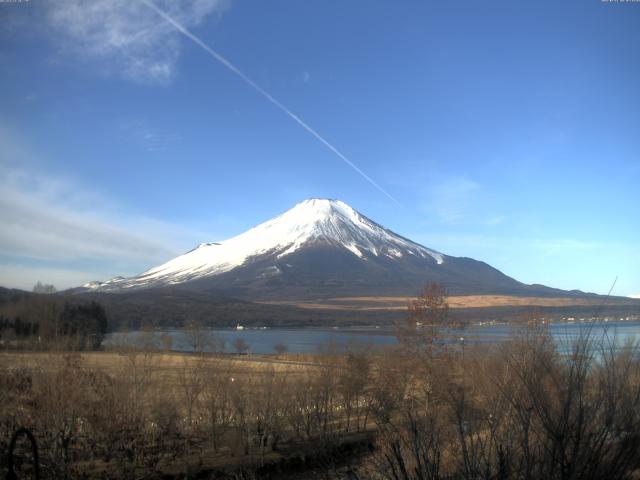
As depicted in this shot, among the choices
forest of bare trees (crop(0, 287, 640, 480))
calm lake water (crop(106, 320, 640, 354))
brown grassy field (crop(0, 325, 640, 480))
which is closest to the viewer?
calm lake water (crop(106, 320, 640, 354))

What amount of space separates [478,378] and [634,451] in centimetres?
1071

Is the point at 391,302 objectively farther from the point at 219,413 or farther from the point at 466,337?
the point at 219,413

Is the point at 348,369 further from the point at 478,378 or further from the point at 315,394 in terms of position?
the point at 478,378

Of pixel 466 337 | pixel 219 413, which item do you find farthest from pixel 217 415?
pixel 466 337

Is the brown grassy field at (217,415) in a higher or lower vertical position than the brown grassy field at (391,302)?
lower

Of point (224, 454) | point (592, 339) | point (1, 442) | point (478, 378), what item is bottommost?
point (224, 454)

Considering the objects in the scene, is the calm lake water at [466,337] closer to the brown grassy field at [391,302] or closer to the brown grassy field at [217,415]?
the brown grassy field at [217,415]

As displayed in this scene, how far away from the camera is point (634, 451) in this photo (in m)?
4.08

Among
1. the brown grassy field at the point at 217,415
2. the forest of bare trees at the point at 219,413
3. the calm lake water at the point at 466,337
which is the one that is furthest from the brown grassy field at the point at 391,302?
the brown grassy field at the point at 217,415

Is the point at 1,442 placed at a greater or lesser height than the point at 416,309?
lesser

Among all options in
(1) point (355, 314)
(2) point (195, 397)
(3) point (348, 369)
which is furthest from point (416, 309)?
(1) point (355, 314)

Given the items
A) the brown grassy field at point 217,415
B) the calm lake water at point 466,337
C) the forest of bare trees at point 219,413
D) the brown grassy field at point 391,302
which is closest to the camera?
the calm lake water at point 466,337

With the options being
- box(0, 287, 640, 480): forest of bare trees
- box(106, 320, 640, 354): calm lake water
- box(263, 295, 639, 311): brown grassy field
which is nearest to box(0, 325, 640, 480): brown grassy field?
box(0, 287, 640, 480): forest of bare trees

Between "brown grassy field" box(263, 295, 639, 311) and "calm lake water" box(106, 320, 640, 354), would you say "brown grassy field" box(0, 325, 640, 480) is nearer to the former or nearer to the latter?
"calm lake water" box(106, 320, 640, 354)
